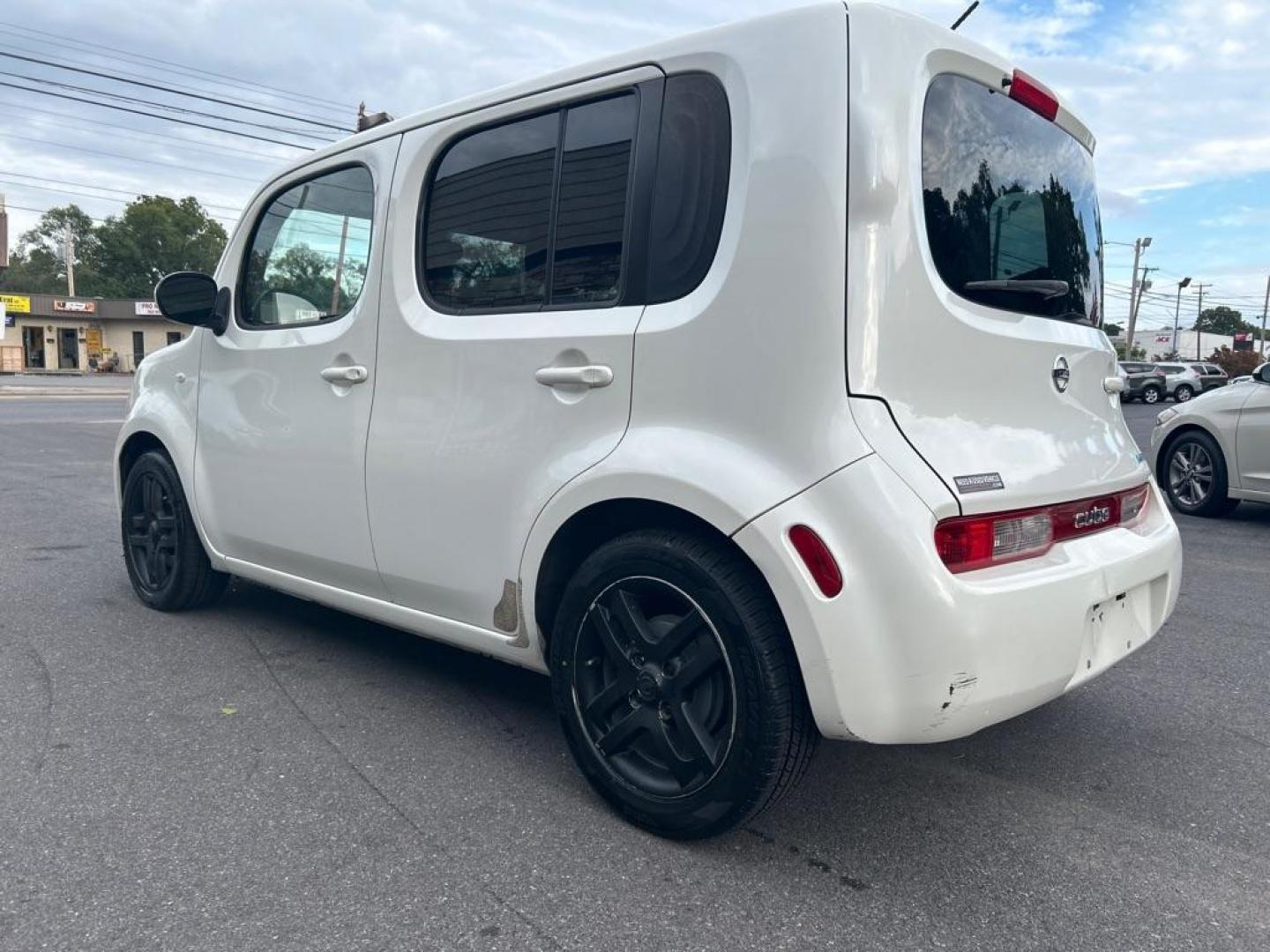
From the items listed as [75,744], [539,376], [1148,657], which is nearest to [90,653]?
[75,744]

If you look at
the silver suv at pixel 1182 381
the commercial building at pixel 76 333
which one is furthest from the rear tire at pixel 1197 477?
the commercial building at pixel 76 333

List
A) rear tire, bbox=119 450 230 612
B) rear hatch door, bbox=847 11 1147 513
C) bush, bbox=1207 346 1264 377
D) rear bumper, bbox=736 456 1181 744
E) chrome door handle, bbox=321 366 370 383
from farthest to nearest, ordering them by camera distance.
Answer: bush, bbox=1207 346 1264 377, rear tire, bbox=119 450 230 612, chrome door handle, bbox=321 366 370 383, rear hatch door, bbox=847 11 1147 513, rear bumper, bbox=736 456 1181 744

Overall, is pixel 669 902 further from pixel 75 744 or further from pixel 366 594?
pixel 75 744

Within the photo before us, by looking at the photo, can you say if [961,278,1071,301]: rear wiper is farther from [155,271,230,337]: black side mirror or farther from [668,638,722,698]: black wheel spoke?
[155,271,230,337]: black side mirror

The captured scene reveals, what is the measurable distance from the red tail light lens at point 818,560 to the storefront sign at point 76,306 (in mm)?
65399

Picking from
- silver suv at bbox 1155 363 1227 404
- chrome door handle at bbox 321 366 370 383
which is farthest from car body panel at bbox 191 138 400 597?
silver suv at bbox 1155 363 1227 404

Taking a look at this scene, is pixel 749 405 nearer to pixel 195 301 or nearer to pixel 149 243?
pixel 195 301

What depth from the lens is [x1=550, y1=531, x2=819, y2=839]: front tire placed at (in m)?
2.28

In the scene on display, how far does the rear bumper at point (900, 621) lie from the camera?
2.11 meters

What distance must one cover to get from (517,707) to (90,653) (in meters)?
1.92

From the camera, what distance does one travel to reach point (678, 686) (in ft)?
8.02

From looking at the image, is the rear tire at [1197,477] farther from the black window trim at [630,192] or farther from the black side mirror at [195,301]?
the black side mirror at [195,301]

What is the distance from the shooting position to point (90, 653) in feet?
13.3

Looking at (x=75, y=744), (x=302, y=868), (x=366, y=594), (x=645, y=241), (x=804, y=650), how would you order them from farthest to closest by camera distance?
(x=366, y=594), (x=75, y=744), (x=645, y=241), (x=302, y=868), (x=804, y=650)
